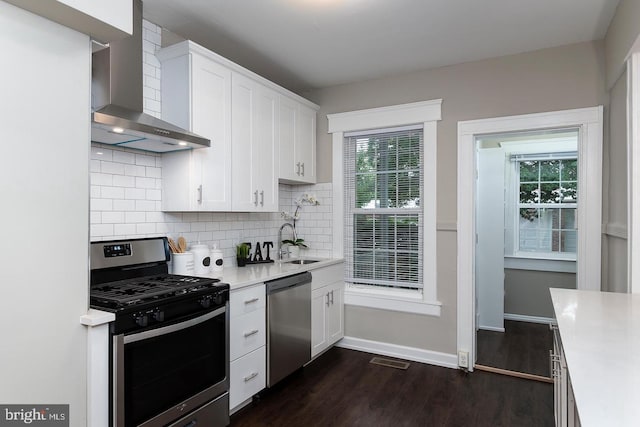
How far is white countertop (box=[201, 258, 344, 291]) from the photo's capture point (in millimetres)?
2625

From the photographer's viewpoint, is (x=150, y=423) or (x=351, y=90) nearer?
(x=150, y=423)

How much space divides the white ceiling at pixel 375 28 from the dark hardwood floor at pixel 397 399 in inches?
108

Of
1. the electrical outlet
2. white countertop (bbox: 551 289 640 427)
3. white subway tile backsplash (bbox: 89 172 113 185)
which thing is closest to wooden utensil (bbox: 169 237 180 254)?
white subway tile backsplash (bbox: 89 172 113 185)

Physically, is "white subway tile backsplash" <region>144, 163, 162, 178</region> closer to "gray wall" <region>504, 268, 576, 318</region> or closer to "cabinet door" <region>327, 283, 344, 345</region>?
"cabinet door" <region>327, 283, 344, 345</region>

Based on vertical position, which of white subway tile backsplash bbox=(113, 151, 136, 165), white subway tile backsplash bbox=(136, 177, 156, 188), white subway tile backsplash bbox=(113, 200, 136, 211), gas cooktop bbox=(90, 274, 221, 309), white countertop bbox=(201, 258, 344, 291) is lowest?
white countertop bbox=(201, 258, 344, 291)

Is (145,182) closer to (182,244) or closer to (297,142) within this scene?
(182,244)

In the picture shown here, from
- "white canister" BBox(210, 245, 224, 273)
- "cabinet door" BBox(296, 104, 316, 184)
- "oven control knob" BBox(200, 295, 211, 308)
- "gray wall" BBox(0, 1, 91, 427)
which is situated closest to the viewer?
"gray wall" BBox(0, 1, 91, 427)

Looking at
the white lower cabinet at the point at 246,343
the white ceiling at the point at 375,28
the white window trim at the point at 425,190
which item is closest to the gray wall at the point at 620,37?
the white ceiling at the point at 375,28

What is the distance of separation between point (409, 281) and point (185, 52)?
2766 millimetres

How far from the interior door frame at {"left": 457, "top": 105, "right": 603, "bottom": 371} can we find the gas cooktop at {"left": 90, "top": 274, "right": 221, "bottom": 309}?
2.21 meters

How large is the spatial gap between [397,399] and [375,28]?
2752mm

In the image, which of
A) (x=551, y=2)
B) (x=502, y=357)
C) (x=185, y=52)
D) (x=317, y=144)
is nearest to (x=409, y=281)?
(x=502, y=357)

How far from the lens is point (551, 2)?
2.45m

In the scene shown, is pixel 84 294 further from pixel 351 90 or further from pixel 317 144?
pixel 351 90
